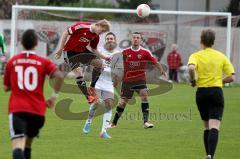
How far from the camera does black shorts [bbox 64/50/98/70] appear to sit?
13945mm

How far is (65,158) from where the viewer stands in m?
10.8

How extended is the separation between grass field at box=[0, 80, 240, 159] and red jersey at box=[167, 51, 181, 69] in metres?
12.6

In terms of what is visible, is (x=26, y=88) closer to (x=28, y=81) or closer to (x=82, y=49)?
(x=28, y=81)

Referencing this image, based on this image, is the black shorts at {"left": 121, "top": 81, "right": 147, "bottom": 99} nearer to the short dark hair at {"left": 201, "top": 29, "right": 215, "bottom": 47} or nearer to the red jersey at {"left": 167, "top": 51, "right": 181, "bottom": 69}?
the short dark hair at {"left": 201, "top": 29, "right": 215, "bottom": 47}

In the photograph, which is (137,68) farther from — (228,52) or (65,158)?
(228,52)

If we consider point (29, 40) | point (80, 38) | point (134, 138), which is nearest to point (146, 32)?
point (80, 38)

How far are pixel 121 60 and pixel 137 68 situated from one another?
1.68 ft

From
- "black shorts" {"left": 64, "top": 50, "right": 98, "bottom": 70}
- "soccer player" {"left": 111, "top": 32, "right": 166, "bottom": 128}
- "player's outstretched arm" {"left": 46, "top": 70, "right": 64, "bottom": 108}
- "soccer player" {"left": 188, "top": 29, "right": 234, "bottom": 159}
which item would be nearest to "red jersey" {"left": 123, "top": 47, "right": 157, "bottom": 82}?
"soccer player" {"left": 111, "top": 32, "right": 166, "bottom": 128}

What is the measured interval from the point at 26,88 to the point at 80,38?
5.81 meters

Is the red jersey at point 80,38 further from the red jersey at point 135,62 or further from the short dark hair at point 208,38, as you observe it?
the short dark hair at point 208,38

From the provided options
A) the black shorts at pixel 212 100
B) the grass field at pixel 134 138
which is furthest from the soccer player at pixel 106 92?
the black shorts at pixel 212 100

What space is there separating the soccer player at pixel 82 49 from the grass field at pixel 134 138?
1.10 meters

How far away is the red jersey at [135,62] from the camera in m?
15.0

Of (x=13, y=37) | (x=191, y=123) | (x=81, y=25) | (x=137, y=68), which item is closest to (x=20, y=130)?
(x=81, y=25)
